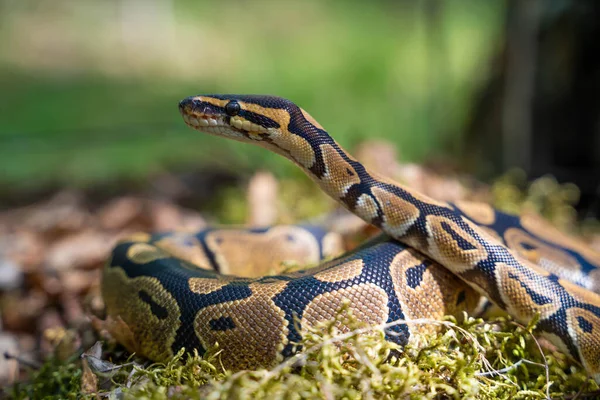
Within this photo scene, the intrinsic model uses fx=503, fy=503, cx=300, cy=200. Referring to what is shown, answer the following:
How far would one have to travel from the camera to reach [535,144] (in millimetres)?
8641

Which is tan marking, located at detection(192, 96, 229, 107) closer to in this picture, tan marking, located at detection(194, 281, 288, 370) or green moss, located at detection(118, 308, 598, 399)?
tan marking, located at detection(194, 281, 288, 370)

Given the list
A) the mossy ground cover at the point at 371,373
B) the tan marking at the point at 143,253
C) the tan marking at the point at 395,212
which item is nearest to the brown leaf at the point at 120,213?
the tan marking at the point at 143,253

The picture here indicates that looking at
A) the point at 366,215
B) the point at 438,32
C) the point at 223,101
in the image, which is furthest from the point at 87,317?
the point at 438,32

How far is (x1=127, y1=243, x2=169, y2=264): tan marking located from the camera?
12.8 feet

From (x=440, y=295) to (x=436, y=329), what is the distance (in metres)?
0.27

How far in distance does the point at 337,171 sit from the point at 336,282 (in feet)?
3.15

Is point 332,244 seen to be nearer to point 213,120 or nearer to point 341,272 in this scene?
point 341,272

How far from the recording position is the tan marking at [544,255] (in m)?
4.20

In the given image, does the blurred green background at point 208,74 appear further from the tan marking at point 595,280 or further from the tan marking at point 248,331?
the tan marking at point 248,331

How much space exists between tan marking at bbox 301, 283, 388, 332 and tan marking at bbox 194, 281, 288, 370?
193 mm

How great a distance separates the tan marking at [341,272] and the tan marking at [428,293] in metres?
0.25

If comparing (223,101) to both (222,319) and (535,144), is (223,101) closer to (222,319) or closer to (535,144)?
(222,319)

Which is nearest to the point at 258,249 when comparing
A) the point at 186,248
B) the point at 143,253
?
the point at 186,248

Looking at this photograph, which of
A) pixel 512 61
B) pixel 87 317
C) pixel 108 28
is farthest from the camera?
pixel 108 28
